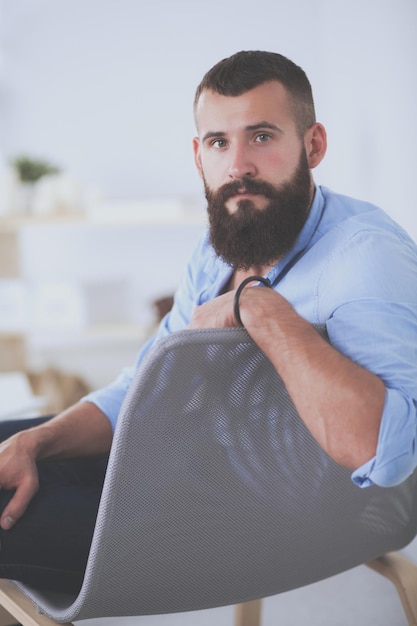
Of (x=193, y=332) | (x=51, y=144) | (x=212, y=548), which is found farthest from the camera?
(x=51, y=144)

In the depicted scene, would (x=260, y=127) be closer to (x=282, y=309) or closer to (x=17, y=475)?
(x=282, y=309)

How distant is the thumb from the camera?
1095 mm

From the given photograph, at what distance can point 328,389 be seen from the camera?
3.00 feet

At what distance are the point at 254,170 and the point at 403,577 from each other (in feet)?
2.09

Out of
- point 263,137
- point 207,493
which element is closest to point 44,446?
point 207,493

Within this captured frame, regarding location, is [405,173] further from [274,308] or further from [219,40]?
[274,308]

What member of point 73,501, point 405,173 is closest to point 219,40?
point 405,173

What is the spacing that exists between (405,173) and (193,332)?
6.39 feet

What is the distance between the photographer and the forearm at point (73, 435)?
132 centimetres

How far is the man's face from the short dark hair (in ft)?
0.03

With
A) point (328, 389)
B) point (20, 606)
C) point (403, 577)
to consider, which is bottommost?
point (403, 577)

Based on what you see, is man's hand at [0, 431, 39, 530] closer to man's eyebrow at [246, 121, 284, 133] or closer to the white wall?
man's eyebrow at [246, 121, 284, 133]

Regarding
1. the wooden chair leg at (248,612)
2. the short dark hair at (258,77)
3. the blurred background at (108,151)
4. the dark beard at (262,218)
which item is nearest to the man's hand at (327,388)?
the dark beard at (262,218)

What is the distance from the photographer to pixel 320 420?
0.92m
